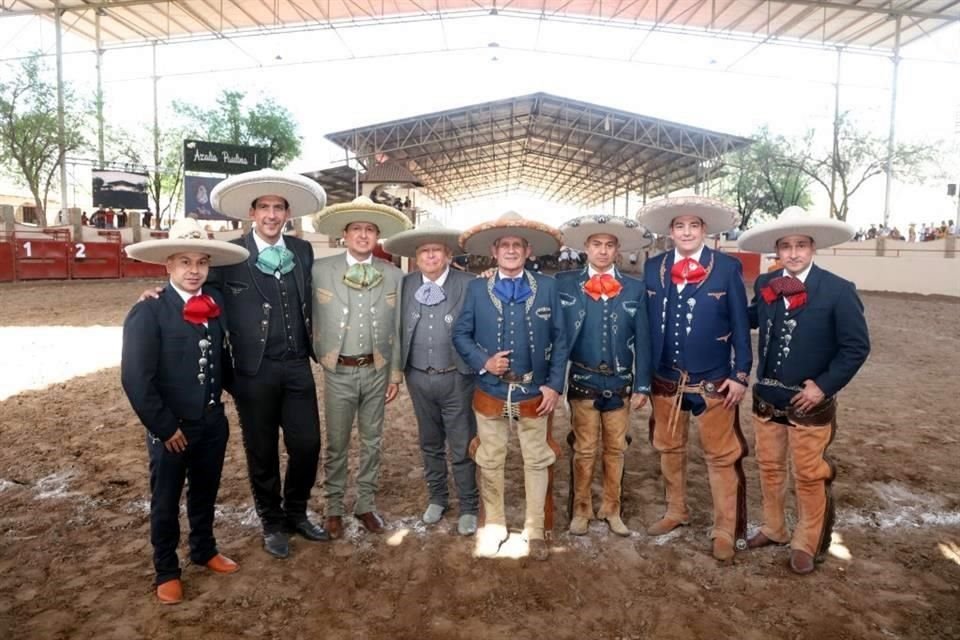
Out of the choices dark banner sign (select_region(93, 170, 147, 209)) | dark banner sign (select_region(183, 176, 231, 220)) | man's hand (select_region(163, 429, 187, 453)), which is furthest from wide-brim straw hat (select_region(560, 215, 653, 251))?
dark banner sign (select_region(93, 170, 147, 209))

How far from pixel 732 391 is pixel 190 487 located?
120 inches

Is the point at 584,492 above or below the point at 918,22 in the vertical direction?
below

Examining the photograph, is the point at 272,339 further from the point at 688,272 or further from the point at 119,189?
the point at 119,189

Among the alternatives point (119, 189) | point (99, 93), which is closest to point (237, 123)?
point (99, 93)

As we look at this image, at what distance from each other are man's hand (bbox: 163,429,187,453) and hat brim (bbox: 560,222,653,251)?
8.02 feet

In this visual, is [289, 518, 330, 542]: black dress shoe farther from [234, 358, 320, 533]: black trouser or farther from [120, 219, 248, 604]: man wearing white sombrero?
[120, 219, 248, 604]: man wearing white sombrero

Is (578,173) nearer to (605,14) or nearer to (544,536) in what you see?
(605,14)

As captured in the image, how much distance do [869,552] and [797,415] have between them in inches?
40.8

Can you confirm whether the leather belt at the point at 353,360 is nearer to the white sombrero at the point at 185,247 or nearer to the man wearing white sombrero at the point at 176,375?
the man wearing white sombrero at the point at 176,375

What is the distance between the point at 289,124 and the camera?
33.4 metres

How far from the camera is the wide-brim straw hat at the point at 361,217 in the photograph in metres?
3.69

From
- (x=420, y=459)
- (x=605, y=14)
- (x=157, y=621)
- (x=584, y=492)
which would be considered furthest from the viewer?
(x=605, y=14)

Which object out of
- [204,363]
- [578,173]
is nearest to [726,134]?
[578,173]

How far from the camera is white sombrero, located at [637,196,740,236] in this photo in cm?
350
